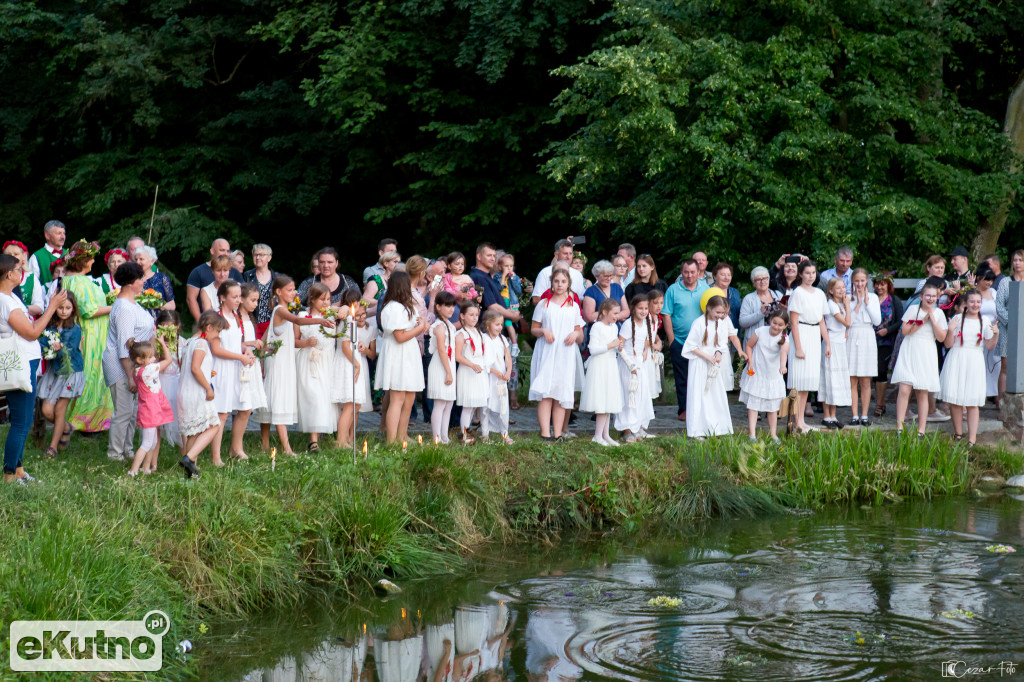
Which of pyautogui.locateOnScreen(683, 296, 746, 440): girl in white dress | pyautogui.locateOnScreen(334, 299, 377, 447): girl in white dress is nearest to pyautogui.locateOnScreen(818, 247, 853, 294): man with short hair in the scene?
pyautogui.locateOnScreen(683, 296, 746, 440): girl in white dress

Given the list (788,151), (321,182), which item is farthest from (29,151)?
(788,151)

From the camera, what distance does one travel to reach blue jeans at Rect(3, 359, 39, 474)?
8.00m

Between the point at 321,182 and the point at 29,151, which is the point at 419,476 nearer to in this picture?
the point at 321,182

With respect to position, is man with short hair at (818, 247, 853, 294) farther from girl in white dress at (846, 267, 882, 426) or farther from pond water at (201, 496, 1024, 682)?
pond water at (201, 496, 1024, 682)

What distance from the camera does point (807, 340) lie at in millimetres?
11695

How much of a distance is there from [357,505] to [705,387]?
Answer: 4480 mm

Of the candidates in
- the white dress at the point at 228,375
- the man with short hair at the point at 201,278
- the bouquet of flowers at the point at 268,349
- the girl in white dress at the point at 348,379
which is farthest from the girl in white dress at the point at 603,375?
the man with short hair at the point at 201,278

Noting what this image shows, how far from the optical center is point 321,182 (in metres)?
23.2

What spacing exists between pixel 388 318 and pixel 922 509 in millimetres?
4918

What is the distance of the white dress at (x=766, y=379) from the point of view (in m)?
11.2

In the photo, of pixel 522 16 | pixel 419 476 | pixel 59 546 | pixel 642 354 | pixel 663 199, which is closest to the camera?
pixel 59 546

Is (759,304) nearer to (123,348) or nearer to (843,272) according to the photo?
(843,272)

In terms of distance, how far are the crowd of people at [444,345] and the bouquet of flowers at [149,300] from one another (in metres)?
0.02

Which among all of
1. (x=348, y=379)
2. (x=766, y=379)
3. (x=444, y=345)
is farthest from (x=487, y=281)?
(x=766, y=379)
